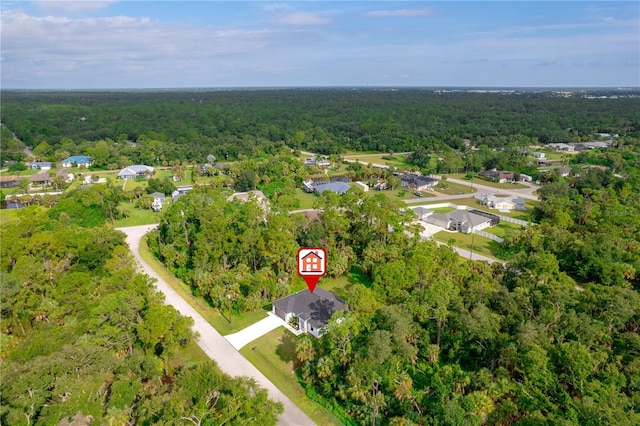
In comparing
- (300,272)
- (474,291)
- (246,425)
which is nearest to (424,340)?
(474,291)

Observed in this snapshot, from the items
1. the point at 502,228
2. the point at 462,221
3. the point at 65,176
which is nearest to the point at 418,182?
the point at 502,228

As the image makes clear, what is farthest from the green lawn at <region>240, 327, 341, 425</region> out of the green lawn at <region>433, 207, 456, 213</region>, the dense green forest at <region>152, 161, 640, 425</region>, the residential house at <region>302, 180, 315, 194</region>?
the residential house at <region>302, 180, 315, 194</region>

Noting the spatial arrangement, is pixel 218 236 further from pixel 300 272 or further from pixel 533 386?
pixel 533 386

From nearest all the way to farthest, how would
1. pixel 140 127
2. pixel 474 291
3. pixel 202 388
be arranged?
1. pixel 202 388
2. pixel 474 291
3. pixel 140 127

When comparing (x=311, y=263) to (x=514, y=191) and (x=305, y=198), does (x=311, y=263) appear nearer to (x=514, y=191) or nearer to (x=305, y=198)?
(x=305, y=198)

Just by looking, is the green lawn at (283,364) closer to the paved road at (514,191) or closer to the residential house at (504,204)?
the residential house at (504,204)
